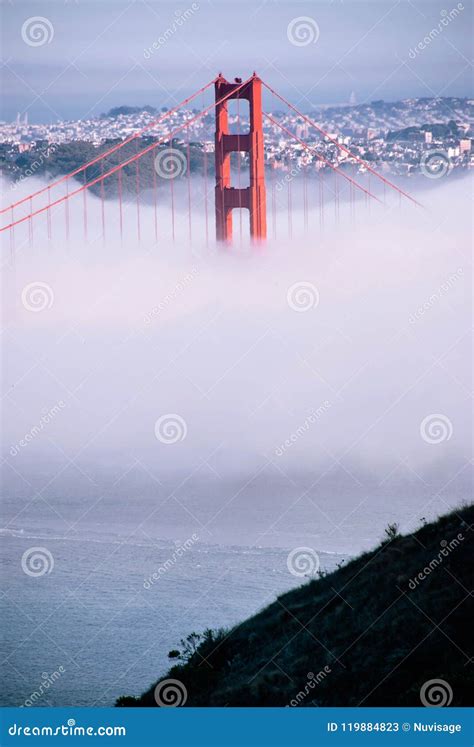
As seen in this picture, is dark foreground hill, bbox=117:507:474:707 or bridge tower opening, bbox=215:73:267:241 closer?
dark foreground hill, bbox=117:507:474:707

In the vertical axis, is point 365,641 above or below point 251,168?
below

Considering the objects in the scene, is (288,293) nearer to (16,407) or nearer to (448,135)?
(448,135)

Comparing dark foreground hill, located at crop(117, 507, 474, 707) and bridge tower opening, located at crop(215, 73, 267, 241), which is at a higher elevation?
bridge tower opening, located at crop(215, 73, 267, 241)

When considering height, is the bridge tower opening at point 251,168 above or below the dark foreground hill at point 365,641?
above

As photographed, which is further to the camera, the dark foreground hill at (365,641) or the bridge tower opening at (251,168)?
the bridge tower opening at (251,168)

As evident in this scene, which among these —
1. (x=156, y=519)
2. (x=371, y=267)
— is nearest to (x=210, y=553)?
(x=156, y=519)
